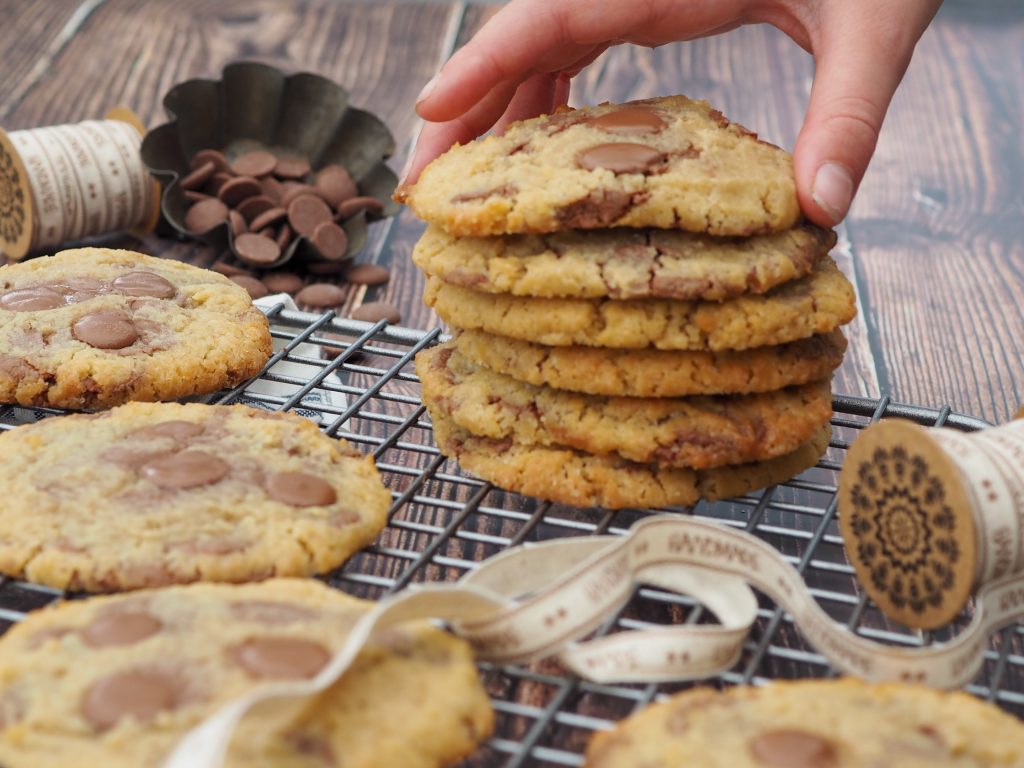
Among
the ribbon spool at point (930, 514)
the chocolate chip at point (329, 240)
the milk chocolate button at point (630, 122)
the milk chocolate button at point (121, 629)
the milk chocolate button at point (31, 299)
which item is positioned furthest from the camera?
the chocolate chip at point (329, 240)

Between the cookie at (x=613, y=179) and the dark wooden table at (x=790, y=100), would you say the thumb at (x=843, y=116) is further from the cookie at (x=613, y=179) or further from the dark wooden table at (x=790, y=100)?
the dark wooden table at (x=790, y=100)

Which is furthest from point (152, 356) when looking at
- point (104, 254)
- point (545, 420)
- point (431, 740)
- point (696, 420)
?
point (431, 740)

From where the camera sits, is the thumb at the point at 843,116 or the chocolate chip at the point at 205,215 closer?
the thumb at the point at 843,116

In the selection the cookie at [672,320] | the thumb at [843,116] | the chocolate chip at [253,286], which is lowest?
the chocolate chip at [253,286]

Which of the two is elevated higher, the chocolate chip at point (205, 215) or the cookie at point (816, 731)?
the cookie at point (816, 731)

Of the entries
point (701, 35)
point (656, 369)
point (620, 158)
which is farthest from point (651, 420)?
point (701, 35)

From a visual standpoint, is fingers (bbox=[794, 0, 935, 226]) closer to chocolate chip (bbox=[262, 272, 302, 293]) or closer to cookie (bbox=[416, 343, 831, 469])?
cookie (bbox=[416, 343, 831, 469])

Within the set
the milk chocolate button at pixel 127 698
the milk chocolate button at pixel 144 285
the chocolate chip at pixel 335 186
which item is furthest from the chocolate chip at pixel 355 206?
the milk chocolate button at pixel 127 698

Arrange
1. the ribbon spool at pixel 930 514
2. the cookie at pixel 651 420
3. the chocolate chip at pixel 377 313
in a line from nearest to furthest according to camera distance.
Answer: the ribbon spool at pixel 930 514 → the cookie at pixel 651 420 → the chocolate chip at pixel 377 313
